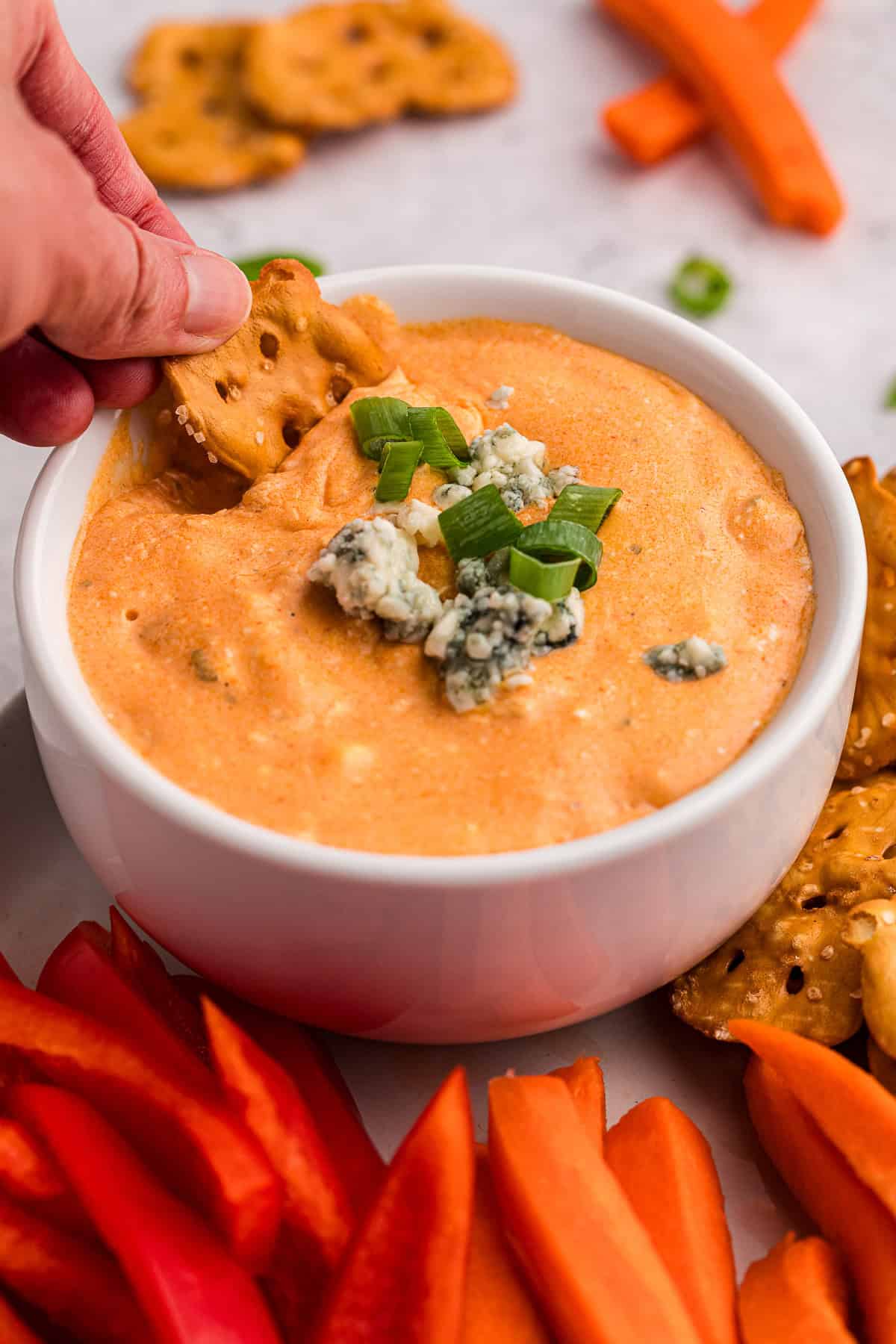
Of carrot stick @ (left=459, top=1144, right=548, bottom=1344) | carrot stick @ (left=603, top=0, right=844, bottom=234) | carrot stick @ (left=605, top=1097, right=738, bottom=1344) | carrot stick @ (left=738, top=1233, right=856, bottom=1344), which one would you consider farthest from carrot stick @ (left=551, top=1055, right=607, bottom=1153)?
carrot stick @ (left=603, top=0, right=844, bottom=234)

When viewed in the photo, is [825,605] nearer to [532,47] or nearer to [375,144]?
[375,144]

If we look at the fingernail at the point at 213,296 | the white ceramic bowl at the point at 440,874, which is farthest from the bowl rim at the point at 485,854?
the fingernail at the point at 213,296

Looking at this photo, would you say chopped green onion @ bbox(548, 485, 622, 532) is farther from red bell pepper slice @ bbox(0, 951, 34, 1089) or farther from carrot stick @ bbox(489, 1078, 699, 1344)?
red bell pepper slice @ bbox(0, 951, 34, 1089)

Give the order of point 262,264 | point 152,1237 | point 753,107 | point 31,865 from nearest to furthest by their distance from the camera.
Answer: point 152,1237 → point 31,865 → point 262,264 → point 753,107

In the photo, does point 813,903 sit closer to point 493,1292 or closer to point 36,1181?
point 493,1292

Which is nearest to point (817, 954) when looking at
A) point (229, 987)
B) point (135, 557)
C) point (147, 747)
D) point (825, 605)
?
point (825, 605)

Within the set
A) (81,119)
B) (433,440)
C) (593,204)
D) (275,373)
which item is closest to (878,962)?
(433,440)
